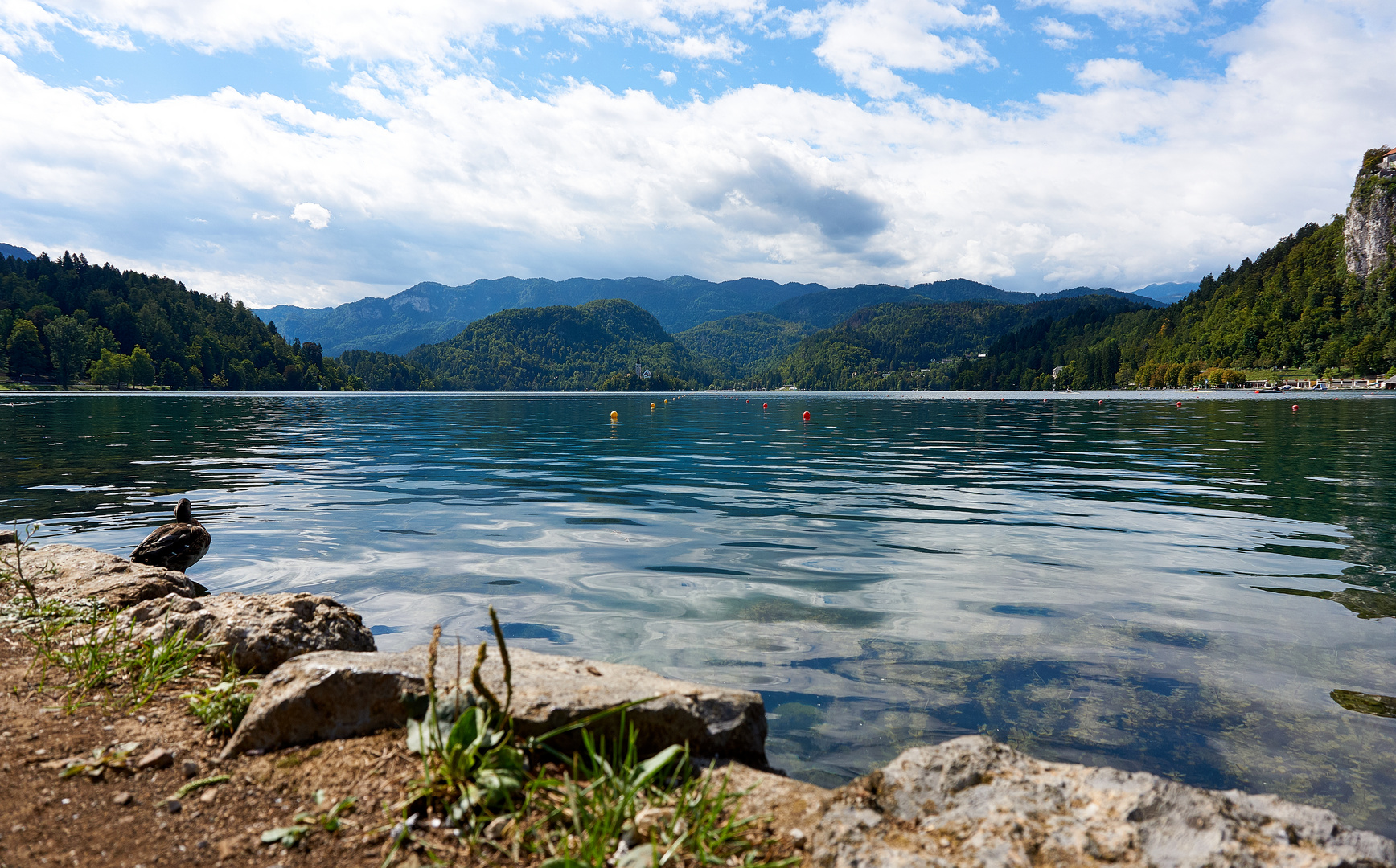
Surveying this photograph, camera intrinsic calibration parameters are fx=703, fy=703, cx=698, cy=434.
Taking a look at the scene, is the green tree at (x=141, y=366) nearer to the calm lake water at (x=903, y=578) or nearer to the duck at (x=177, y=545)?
the calm lake water at (x=903, y=578)

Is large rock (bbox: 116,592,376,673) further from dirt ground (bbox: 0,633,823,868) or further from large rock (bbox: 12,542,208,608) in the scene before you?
dirt ground (bbox: 0,633,823,868)

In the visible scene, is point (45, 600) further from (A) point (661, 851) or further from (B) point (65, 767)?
(A) point (661, 851)

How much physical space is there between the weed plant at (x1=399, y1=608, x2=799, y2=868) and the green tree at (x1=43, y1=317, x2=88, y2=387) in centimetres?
23824

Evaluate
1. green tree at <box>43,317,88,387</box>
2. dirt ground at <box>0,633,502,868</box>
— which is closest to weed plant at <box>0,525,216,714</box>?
dirt ground at <box>0,633,502,868</box>

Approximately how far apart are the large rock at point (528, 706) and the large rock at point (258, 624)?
1818 millimetres

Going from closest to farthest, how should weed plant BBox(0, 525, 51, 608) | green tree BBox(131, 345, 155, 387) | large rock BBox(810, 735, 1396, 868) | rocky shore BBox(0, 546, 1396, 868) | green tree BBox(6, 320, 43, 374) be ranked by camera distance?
large rock BBox(810, 735, 1396, 868), rocky shore BBox(0, 546, 1396, 868), weed plant BBox(0, 525, 51, 608), green tree BBox(6, 320, 43, 374), green tree BBox(131, 345, 155, 387)

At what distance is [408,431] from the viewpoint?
164ft

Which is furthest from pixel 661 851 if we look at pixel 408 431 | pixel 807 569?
pixel 408 431

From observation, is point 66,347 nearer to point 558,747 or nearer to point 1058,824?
point 558,747

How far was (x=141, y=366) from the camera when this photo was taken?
192 m

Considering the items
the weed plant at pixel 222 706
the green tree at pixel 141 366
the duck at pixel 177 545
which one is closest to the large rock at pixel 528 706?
the weed plant at pixel 222 706

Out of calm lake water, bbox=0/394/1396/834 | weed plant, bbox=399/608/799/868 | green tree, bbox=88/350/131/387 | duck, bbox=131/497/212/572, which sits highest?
green tree, bbox=88/350/131/387

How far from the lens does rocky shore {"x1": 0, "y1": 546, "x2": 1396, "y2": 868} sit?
3.42 meters

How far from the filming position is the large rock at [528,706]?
459cm
